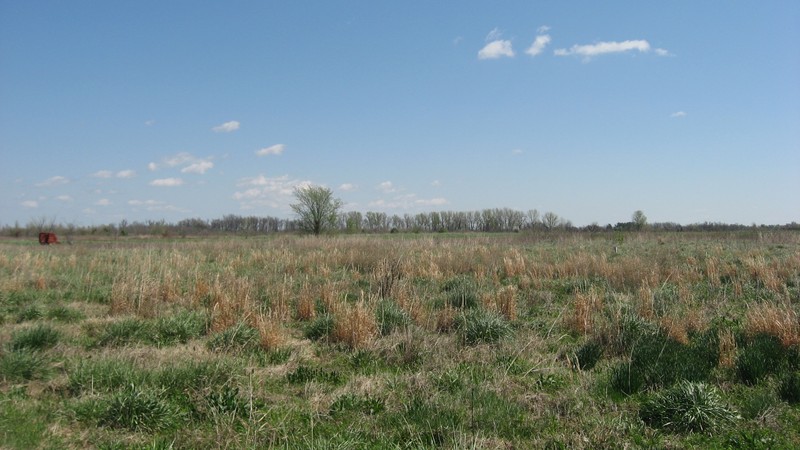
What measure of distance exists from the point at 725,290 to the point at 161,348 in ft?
32.5

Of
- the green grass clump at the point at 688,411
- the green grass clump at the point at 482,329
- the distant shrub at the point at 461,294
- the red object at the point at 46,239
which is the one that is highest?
the red object at the point at 46,239

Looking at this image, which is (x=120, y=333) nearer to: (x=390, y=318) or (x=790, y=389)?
(x=390, y=318)

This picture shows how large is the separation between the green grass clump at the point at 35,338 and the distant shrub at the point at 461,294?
5770 millimetres

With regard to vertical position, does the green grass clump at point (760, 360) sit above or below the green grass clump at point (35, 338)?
below

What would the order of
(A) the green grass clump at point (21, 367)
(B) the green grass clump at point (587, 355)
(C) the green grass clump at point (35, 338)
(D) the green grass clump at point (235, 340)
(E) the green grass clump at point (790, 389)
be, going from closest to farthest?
(E) the green grass clump at point (790, 389) → (A) the green grass clump at point (21, 367) → (B) the green grass clump at point (587, 355) → (C) the green grass clump at point (35, 338) → (D) the green grass clump at point (235, 340)

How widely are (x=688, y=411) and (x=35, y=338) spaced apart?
286 inches

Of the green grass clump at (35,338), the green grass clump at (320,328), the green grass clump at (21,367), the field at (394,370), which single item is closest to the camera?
the field at (394,370)

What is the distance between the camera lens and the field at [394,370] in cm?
387

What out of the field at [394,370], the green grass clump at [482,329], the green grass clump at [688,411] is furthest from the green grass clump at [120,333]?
the green grass clump at [688,411]

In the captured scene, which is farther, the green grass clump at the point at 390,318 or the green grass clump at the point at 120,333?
the green grass clump at the point at 390,318

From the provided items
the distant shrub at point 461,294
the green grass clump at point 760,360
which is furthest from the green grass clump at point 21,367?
the green grass clump at point 760,360

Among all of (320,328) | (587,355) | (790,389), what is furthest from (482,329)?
(790,389)

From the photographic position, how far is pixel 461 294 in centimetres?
923

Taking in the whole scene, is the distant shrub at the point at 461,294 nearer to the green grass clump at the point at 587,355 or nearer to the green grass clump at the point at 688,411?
the green grass clump at the point at 587,355
